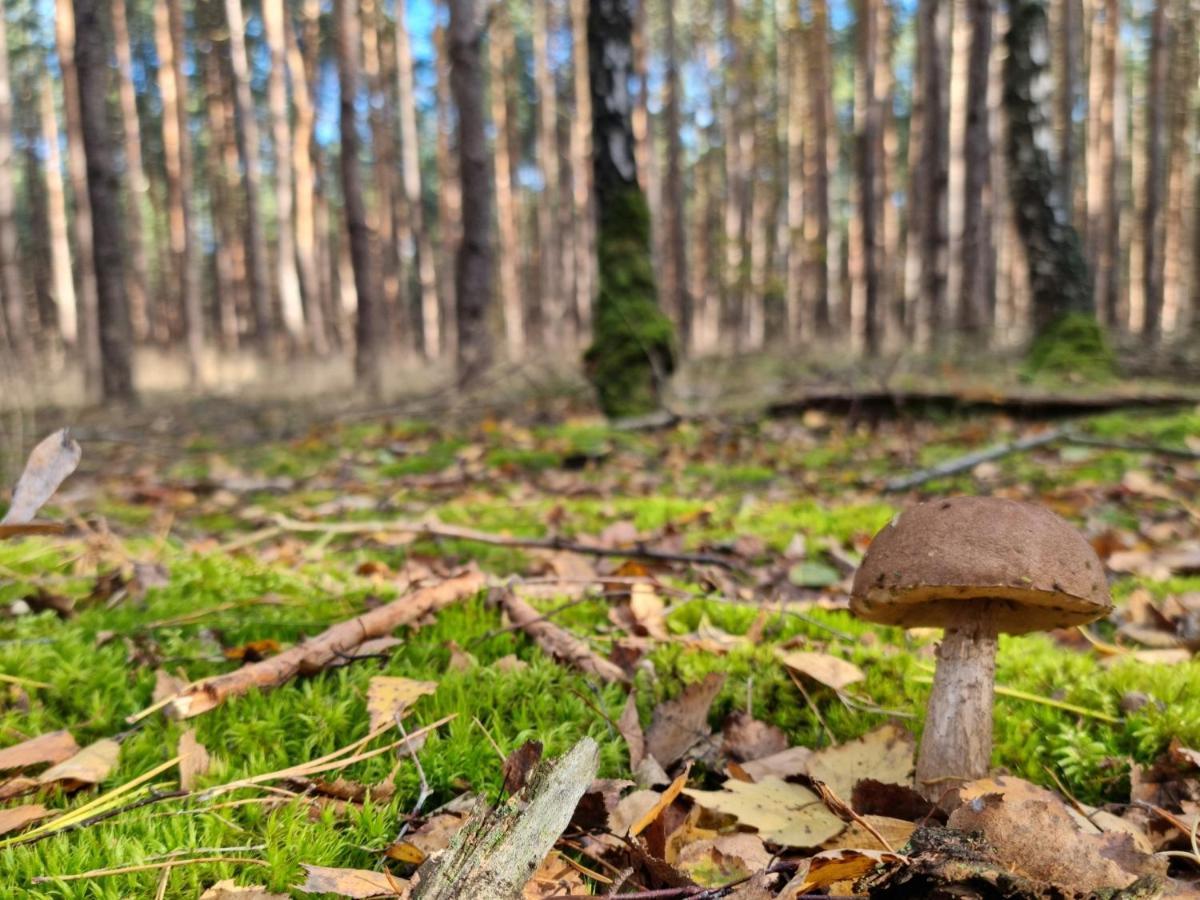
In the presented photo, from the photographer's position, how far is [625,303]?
317 inches

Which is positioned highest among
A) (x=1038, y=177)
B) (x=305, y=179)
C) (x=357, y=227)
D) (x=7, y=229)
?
(x=305, y=179)

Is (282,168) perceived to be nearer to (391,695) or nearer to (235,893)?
(391,695)

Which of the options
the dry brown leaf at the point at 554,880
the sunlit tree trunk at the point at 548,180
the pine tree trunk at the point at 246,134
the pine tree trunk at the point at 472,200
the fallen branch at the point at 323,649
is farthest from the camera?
the sunlit tree trunk at the point at 548,180

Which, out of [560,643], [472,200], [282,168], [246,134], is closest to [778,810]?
[560,643]

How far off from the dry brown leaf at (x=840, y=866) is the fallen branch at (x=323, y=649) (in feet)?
4.37

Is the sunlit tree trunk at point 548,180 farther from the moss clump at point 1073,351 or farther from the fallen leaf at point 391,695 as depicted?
the fallen leaf at point 391,695

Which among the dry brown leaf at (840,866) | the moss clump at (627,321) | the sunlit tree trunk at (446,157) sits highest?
the sunlit tree trunk at (446,157)

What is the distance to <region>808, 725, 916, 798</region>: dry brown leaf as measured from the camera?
184cm

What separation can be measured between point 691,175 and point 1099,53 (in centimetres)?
2254

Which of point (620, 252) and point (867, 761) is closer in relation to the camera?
point (867, 761)

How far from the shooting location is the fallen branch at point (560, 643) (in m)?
2.25

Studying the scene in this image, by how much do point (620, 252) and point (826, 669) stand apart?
21.3ft

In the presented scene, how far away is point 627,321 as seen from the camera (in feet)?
25.2

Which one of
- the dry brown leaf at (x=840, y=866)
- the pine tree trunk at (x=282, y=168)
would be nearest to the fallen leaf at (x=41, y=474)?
the dry brown leaf at (x=840, y=866)
